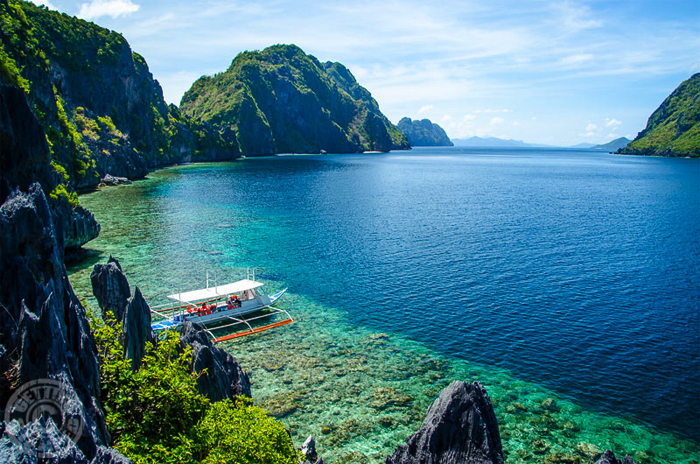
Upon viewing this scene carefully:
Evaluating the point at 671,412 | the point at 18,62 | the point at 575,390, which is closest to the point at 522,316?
the point at 575,390

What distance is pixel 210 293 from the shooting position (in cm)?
4209

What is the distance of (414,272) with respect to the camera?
177ft

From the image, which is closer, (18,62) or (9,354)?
(9,354)

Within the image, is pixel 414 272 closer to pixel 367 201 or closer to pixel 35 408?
pixel 35 408

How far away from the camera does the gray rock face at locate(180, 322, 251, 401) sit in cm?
2381

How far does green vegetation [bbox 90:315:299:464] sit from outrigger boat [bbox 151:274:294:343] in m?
19.8

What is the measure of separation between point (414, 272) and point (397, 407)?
2687cm

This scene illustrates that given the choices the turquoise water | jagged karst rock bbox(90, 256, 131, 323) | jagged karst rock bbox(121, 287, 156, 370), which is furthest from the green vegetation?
jagged karst rock bbox(90, 256, 131, 323)

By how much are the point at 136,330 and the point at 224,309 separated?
1520 cm

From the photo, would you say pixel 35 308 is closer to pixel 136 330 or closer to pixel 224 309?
pixel 136 330

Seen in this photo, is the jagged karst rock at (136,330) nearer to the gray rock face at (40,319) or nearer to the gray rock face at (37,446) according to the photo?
the gray rock face at (40,319)

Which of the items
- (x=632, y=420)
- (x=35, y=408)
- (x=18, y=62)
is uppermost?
(x=18, y=62)

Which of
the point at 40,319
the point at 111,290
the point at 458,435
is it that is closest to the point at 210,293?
the point at 111,290

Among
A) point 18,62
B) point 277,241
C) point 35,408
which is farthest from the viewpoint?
point 18,62
